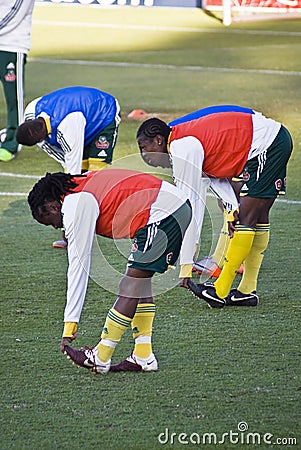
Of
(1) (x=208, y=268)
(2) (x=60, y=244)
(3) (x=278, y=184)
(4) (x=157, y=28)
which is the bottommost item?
(4) (x=157, y=28)

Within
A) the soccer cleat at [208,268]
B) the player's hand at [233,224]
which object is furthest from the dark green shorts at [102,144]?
the player's hand at [233,224]

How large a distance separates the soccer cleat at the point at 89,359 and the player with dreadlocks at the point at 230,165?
794 mm

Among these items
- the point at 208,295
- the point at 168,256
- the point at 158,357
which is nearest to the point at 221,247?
the point at 208,295

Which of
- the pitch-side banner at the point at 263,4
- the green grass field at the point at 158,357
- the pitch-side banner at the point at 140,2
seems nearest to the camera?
the green grass field at the point at 158,357

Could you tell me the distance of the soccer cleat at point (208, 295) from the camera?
19.5 feet

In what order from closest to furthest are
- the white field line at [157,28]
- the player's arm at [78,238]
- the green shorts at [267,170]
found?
the player's arm at [78,238], the green shorts at [267,170], the white field line at [157,28]

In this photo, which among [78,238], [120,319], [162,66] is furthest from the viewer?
[162,66]

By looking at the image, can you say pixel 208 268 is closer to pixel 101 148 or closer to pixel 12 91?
pixel 101 148

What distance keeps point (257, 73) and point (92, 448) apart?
10702 mm

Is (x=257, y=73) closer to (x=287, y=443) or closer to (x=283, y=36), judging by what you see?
(x=283, y=36)

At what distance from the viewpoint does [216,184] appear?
5.97 meters

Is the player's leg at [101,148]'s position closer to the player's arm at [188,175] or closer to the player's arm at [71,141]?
the player's arm at [71,141]

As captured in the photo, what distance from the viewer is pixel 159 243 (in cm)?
468

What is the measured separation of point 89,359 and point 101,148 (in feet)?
8.35
